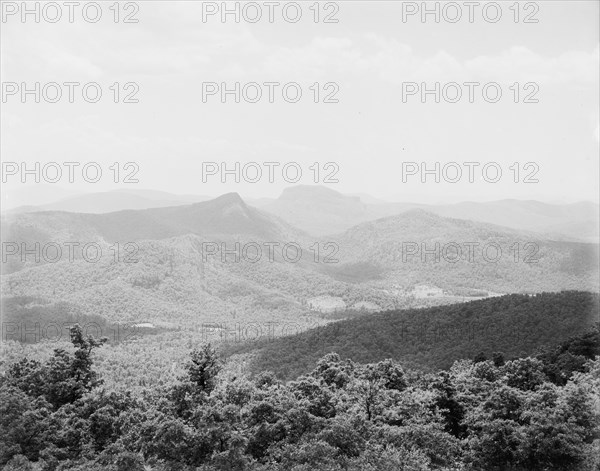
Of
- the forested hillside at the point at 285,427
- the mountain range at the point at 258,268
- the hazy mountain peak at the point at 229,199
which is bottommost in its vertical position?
the mountain range at the point at 258,268

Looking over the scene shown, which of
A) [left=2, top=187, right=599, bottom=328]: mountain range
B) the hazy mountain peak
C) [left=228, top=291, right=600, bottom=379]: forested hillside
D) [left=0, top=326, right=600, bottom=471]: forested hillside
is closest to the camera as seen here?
[left=0, top=326, right=600, bottom=471]: forested hillside

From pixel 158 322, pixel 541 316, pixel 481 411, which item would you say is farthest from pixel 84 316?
pixel 481 411

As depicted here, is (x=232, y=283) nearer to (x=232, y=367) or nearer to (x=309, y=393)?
(x=232, y=367)

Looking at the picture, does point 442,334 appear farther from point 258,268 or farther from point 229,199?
point 229,199

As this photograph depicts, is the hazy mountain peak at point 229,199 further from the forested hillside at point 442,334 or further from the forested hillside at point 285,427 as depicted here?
the forested hillside at point 285,427

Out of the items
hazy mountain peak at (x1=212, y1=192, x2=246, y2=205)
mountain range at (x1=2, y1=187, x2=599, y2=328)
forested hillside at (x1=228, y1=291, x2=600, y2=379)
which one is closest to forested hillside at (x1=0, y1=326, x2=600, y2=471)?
forested hillside at (x1=228, y1=291, x2=600, y2=379)

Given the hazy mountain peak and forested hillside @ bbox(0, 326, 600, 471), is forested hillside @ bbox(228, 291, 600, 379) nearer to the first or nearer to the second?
forested hillside @ bbox(0, 326, 600, 471)

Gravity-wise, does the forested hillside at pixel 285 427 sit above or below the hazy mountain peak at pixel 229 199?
below

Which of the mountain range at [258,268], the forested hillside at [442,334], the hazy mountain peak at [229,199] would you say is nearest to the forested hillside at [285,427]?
the forested hillside at [442,334]
